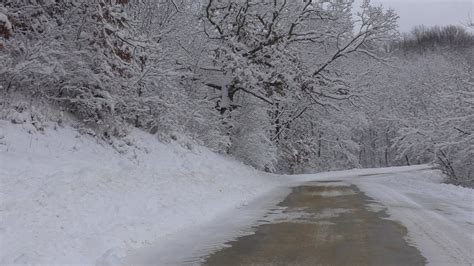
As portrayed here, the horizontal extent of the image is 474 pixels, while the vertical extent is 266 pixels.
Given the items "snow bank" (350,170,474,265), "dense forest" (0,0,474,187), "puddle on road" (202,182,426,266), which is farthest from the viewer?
"dense forest" (0,0,474,187)

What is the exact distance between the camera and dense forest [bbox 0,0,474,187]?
11.5m

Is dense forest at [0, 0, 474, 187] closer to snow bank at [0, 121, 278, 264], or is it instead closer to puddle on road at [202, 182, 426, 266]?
snow bank at [0, 121, 278, 264]

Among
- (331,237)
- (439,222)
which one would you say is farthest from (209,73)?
(331,237)

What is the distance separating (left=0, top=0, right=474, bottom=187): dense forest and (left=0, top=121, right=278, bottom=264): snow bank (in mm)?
1009

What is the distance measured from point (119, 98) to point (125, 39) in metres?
1.78

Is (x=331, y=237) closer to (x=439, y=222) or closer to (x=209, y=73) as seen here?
(x=439, y=222)

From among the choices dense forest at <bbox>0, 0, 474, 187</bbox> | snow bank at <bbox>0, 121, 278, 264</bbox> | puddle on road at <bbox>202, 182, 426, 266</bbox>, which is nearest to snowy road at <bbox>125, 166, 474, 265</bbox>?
puddle on road at <bbox>202, 182, 426, 266</bbox>

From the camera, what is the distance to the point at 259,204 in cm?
1374

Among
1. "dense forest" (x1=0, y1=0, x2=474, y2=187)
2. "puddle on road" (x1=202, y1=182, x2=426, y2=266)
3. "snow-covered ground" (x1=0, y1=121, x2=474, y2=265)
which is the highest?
"dense forest" (x1=0, y1=0, x2=474, y2=187)

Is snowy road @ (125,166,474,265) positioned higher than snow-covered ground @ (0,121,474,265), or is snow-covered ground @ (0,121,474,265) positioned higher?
snow-covered ground @ (0,121,474,265)

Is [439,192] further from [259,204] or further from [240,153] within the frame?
[240,153]

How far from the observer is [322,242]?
25.8 feet

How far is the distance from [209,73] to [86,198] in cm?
1767

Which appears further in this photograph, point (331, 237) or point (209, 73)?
point (209, 73)
